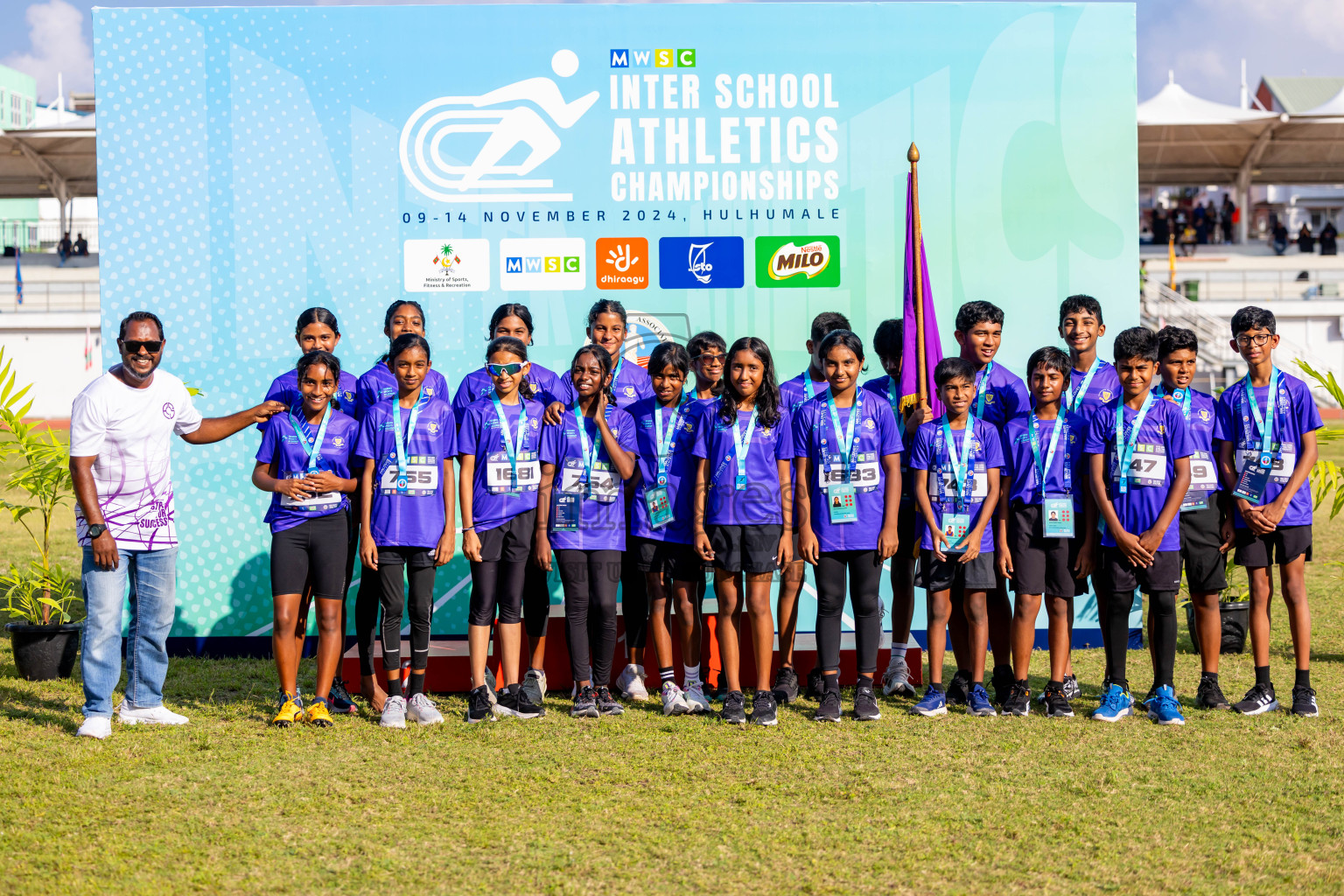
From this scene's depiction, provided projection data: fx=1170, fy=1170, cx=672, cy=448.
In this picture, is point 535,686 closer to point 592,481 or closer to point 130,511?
point 592,481

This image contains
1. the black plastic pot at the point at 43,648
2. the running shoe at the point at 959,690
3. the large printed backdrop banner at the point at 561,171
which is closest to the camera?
the running shoe at the point at 959,690

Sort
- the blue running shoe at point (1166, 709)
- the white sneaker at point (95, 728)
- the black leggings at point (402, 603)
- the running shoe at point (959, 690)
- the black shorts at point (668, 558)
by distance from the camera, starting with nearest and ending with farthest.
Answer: the white sneaker at point (95, 728) < the blue running shoe at point (1166, 709) < the black leggings at point (402, 603) < the black shorts at point (668, 558) < the running shoe at point (959, 690)

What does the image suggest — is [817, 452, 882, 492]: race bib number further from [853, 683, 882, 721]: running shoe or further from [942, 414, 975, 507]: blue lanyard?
[853, 683, 882, 721]: running shoe

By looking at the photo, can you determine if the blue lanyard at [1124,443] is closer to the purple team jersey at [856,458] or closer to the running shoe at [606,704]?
the purple team jersey at [856,458]

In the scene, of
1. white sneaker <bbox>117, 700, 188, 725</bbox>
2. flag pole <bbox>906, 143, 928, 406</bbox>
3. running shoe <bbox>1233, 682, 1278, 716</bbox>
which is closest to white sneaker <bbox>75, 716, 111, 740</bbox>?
white sneaker <bbox>117, 700, 188, 725</bbox>

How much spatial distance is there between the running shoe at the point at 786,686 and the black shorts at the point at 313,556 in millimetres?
1962

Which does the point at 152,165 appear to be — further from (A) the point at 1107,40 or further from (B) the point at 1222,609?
(B) the point at 1222,609

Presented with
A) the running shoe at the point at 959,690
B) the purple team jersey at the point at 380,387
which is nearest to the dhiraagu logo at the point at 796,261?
the purple team jersey at the point at 380,387

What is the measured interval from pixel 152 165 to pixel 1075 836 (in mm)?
5772

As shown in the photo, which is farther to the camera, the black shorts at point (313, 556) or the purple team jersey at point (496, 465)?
the purple team jersey at point (496, 465)

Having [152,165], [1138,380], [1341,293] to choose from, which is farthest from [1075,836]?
[1341,293]

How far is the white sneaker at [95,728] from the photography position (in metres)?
4.64

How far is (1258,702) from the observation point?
4.95 m

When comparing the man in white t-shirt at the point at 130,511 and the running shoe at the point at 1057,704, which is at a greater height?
the man in white t-shirt at the point at 130,511
